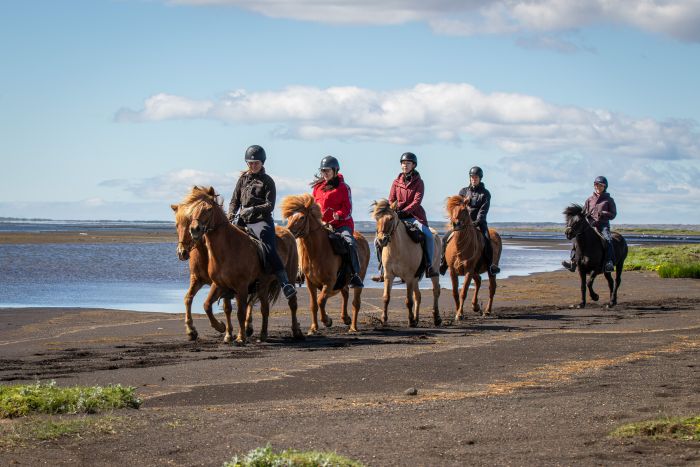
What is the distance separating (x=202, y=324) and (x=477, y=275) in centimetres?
576

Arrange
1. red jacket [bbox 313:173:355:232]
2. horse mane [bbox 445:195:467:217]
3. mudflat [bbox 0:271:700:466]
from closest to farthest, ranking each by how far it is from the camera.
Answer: mudflat [bbox 0:271:700:466] < red jacket [bbox 313:173:355:232] < horse mane [bbox 445:195:467:217]

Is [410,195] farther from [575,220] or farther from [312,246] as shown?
[575,220]

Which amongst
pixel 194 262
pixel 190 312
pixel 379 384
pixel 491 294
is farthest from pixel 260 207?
pixel 491 294

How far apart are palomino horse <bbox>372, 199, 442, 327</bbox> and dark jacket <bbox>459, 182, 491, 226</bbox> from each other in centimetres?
238

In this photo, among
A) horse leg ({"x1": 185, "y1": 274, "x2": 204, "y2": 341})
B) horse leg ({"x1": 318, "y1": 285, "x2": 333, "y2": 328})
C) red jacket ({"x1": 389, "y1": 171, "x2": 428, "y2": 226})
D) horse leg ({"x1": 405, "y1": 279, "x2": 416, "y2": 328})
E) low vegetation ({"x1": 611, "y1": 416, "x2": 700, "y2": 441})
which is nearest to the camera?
low vegetation ({"x1": 611, "y1": 416, "x2": 700, "y2": 441})

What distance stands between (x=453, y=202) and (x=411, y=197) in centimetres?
142

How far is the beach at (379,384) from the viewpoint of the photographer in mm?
7582

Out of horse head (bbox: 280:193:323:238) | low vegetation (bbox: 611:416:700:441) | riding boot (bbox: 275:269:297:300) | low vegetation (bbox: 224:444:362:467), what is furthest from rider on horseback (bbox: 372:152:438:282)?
low vegetation (bbox: 224:444:362:467)

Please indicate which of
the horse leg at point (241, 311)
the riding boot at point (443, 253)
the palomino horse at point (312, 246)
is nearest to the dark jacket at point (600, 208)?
the riding boot at point (443, 253)

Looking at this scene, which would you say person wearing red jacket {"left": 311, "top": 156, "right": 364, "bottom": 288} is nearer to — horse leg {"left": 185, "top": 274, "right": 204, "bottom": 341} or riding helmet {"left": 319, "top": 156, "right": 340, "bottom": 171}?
riding helmet {"left": 319, "top": 156, "right": 340, "bottom": 171}

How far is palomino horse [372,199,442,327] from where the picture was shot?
1753 centimetres

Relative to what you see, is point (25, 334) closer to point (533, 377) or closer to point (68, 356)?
point (68, 356)

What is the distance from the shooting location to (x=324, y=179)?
17141mm

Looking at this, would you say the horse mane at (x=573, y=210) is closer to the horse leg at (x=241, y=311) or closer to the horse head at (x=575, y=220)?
the horse head at (x=575, y=220)
